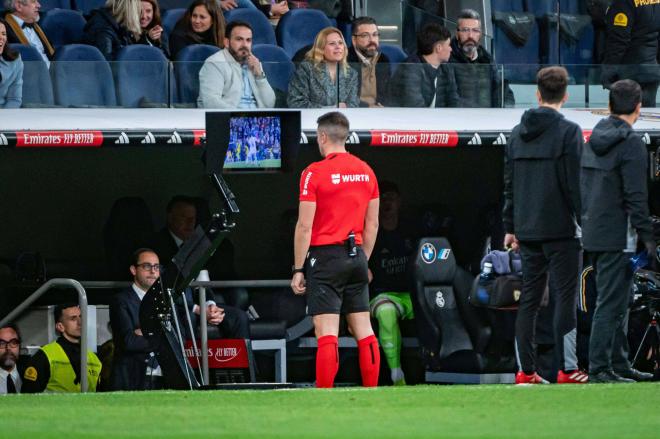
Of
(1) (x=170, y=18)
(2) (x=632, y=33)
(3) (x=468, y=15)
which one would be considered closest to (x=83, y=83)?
(1) (x=170, y=18)

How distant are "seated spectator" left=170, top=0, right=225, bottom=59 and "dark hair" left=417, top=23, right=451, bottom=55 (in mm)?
1633

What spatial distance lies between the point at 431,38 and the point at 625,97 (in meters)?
4.33

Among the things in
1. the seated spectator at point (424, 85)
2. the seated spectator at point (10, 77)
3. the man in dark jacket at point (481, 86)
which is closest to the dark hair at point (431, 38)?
the seated spectator at point (424, 85)

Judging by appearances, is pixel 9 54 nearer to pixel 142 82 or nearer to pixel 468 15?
pixel 142 82

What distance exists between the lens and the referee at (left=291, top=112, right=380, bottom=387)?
968 centimetres

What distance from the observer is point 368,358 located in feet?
32.6

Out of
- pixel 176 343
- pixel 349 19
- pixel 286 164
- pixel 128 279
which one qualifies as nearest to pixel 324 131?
pixel 286 164

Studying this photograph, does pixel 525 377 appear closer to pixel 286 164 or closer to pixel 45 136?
pixel 286 164

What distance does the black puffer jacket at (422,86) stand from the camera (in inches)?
511

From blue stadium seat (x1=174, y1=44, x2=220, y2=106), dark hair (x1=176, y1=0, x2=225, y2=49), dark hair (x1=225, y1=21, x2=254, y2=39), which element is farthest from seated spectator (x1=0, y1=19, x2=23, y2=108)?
dark hair (x1=176, y1=0, x2=225, y2=49)

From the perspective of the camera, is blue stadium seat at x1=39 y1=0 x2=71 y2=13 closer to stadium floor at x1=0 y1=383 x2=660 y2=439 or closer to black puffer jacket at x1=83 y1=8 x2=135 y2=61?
black puffer jacket at x1=83 y1=8 x2=135 y2=61

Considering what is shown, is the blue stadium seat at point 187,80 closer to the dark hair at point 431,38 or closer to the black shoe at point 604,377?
the dark hair at point 431,38

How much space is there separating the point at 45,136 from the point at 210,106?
159cm

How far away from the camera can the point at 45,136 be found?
11.2 meters
